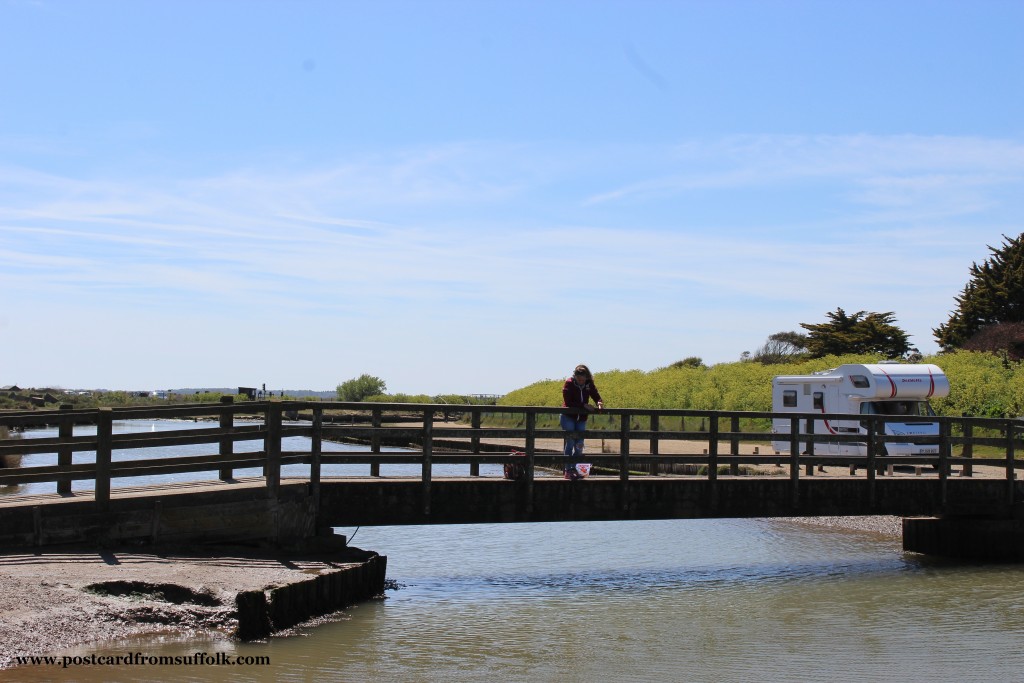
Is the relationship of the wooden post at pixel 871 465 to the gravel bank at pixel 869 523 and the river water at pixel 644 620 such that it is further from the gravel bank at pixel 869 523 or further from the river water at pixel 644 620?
the gravel bank at pixel 869 523

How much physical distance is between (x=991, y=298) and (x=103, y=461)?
186 feet

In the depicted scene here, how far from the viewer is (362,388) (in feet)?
270

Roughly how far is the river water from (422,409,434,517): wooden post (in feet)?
3.94

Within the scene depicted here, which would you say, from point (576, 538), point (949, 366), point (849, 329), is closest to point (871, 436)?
point (576, 538)

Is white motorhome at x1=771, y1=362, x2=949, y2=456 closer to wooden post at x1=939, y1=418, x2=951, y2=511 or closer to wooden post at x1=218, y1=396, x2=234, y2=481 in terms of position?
wooden post at x1=939, y1=418, x2=951, y2=511

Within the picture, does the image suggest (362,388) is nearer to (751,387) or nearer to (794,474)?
(751,387)

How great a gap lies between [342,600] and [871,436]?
9.35 meters

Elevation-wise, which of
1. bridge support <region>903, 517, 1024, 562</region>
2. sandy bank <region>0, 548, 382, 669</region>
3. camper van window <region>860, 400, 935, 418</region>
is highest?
camper van window <region>860, 400, 935, 418</region>

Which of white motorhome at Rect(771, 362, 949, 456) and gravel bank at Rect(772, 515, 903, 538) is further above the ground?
white motorhome at Rect(771, 362, 949, 456)

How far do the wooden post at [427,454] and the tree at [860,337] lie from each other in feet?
192

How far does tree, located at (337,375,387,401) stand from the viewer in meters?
82.1

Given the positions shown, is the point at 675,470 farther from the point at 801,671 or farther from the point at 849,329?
the point at 849,329

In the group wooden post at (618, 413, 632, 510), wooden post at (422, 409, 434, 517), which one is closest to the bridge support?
wooden post at (618, 413, 632, 510)

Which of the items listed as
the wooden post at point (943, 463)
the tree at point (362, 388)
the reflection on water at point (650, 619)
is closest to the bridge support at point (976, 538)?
the reflection on water at point (650, 619)
